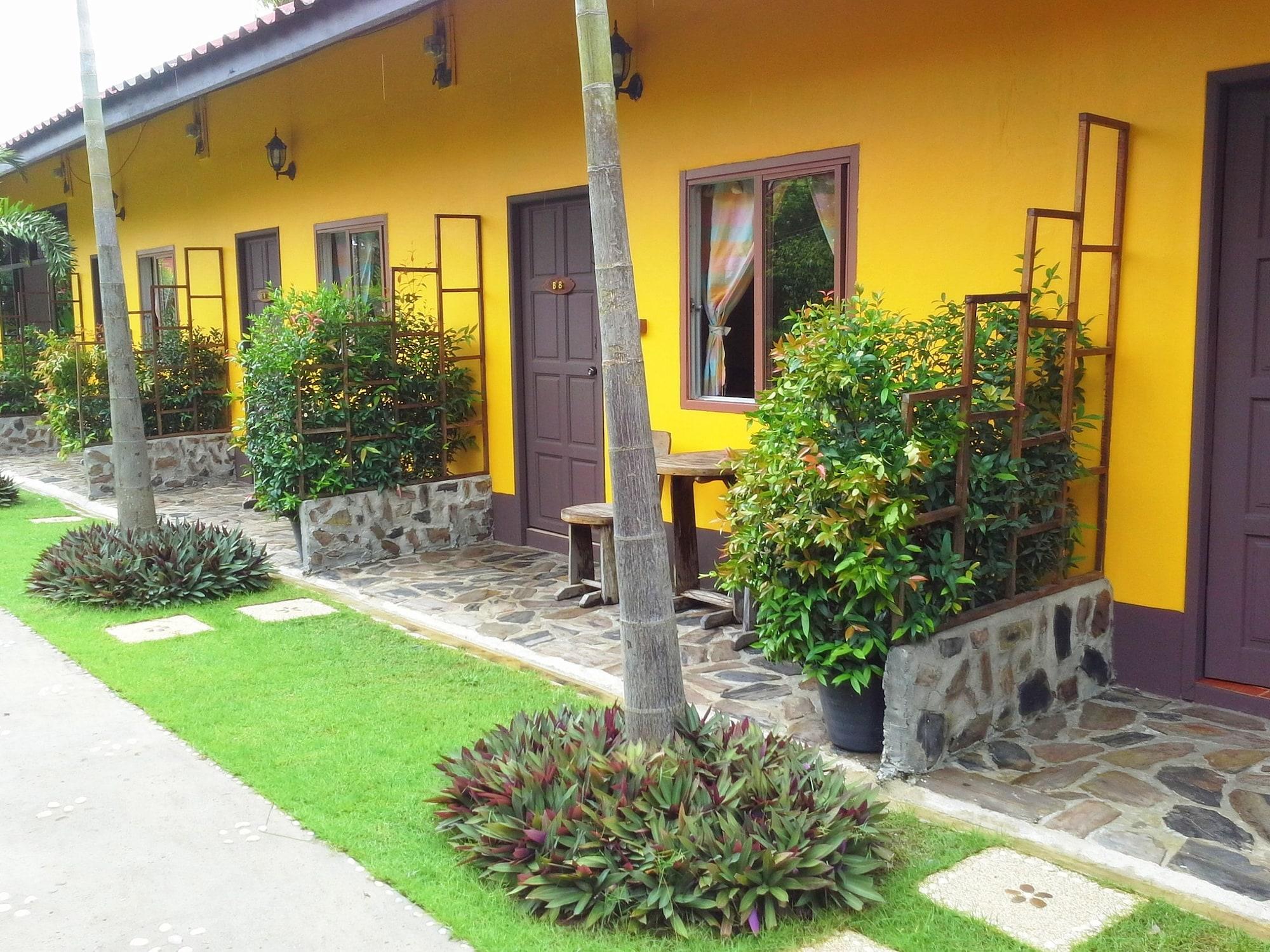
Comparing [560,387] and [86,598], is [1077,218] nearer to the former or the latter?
[560,387]

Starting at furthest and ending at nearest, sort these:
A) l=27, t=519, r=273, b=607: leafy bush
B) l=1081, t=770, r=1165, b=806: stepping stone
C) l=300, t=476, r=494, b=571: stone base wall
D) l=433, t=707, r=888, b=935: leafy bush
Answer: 1. l=300, t=476, r=494, b=571: stone base wall
2. l=27, t=519, r=273, b=607: leafy bush
3. l=1081, t=770, r=1165, b=806: stepping stone
4. l=433, t=707, r=888, b=935: leafy bush

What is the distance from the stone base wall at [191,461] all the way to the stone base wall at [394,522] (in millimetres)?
4341

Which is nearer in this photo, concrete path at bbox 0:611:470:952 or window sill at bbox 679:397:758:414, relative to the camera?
concrete path at bbox 0:611:470:952

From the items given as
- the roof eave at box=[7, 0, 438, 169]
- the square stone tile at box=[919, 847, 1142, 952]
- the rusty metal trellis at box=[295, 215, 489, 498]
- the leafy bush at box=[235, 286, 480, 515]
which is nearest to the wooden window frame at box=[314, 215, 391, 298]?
the rusty metal trellis at box=[295, 215, 489, 498]

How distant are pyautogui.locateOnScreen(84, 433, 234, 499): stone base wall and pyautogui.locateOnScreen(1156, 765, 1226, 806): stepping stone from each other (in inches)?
383

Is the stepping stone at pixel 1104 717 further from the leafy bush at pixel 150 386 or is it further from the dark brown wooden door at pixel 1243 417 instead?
the leafy bush at pixel 150 386

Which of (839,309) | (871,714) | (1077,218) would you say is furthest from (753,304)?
(871,714)

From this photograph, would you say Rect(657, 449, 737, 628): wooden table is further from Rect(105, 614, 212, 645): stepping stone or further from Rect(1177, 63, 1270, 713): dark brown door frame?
Rect(105, 614, 212, 645): stepping stone

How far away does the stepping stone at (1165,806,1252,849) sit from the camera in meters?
3.64

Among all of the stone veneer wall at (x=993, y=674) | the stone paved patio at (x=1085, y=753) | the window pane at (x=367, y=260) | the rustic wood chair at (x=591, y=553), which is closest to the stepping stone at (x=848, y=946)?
the stone paved patio at (x=1085, y=753)

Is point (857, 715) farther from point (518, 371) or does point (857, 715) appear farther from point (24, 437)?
point (24, 437)

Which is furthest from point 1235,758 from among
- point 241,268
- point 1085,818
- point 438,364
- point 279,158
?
point 241,268

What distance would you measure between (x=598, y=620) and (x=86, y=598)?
302 centimetres

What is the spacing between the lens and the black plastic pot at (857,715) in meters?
4.32
